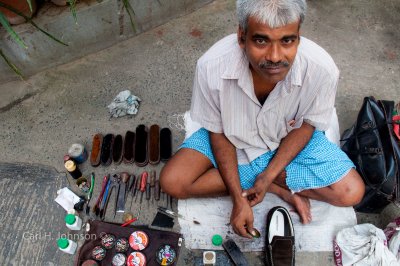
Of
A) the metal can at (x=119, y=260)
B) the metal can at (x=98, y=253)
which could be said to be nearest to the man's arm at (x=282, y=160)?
the metal can at (x=119, y=260)

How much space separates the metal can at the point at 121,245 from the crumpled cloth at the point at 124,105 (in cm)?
101

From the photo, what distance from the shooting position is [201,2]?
3373 mm

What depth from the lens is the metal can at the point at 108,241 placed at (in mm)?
2150

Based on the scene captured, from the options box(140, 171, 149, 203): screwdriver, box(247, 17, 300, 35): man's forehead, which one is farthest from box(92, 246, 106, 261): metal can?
box(247, 17, 300, 35): man's forehead

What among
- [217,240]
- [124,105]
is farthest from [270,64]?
[124,105]

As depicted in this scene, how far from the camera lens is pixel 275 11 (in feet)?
4.53

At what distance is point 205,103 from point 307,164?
0.72 m

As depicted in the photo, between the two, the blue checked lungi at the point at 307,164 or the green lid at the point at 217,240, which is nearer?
the blue checked lungi at the point at 307,164

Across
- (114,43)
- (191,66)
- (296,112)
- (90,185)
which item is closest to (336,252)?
(296,112)

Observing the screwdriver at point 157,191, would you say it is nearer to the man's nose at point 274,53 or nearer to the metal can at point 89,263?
the metal can at point 89,263

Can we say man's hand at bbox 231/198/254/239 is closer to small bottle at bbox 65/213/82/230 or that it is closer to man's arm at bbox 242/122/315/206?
man's arm at bbox 242/122/315/206

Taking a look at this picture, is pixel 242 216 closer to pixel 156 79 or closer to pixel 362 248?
pixel 362 248

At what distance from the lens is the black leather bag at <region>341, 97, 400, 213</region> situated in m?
1.96

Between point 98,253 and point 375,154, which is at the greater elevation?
point 375,154
